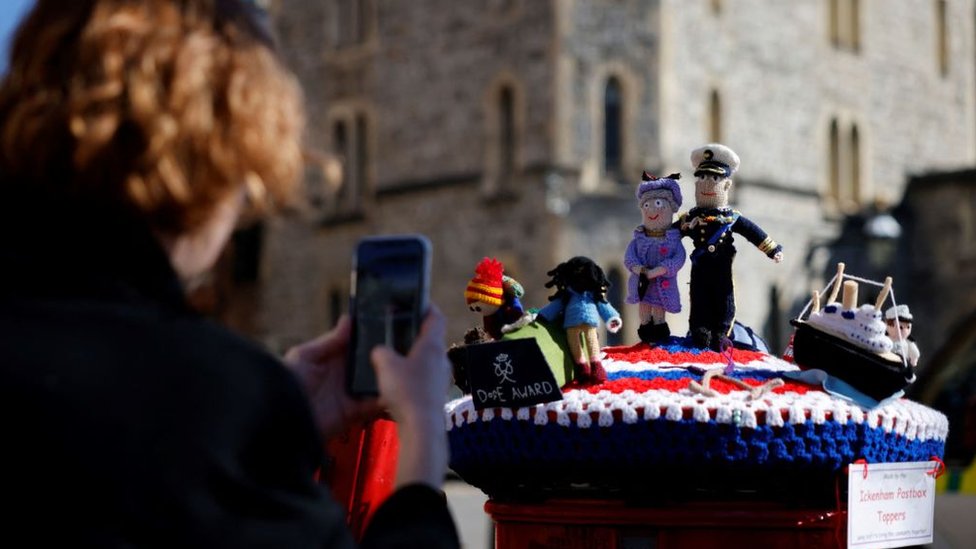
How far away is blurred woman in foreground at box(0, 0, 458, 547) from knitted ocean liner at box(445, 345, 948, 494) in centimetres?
132

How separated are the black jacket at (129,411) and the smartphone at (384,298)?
0.83 feet

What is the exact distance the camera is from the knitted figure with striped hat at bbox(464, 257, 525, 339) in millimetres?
3273

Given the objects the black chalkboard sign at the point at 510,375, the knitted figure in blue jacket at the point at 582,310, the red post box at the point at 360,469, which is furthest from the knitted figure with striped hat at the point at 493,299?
the red post box at the point at 360,469

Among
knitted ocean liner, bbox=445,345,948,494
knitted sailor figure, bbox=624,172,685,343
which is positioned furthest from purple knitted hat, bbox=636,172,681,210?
knitted ocean liner, bbox=445,345,948,494

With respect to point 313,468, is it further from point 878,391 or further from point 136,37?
point 878,391

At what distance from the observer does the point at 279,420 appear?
144cm

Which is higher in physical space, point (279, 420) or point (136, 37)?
point (136, 37)

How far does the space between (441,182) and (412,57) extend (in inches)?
95.3

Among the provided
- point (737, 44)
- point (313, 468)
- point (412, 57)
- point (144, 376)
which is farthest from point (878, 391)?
point (412, 57)

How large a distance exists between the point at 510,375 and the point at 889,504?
2.62ft

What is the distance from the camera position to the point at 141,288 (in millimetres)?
1462

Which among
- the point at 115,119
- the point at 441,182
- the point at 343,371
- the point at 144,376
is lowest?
the point at 441,182

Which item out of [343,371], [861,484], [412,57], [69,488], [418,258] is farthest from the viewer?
[412,57]

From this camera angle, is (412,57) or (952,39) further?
(952,39)
